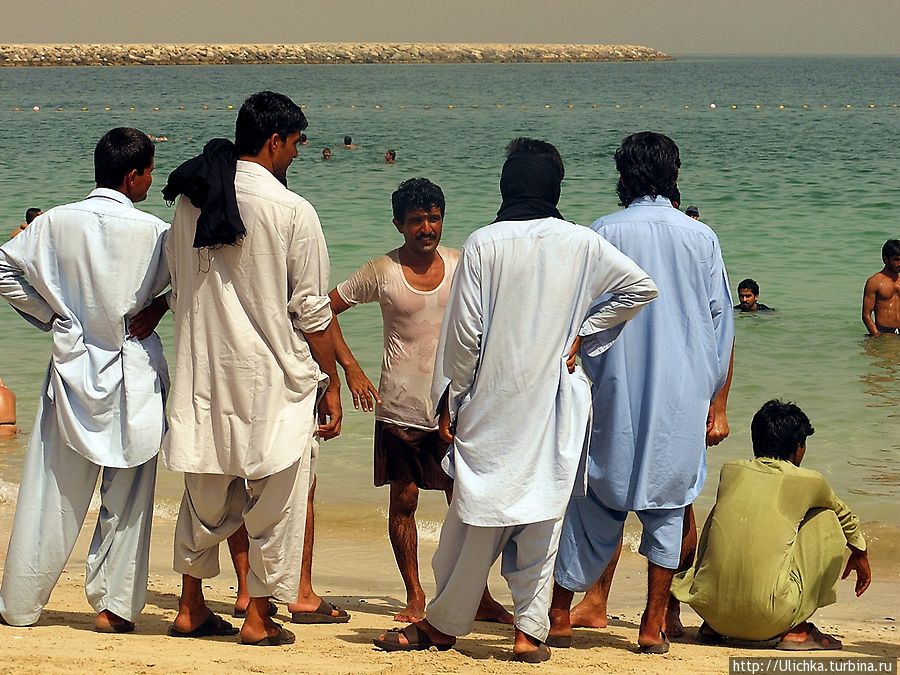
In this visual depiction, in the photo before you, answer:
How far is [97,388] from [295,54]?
119m

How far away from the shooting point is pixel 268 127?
3.93 metres

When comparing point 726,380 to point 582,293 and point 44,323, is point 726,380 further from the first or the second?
point 44,323

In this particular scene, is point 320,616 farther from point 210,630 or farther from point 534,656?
point 534,656

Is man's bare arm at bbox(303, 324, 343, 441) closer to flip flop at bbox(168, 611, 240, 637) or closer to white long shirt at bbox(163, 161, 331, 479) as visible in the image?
white long shirt at bbox(163, 161, 331, 479)

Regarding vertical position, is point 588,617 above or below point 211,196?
below

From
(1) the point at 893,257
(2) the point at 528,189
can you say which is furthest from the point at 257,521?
(1) the point at 893,257

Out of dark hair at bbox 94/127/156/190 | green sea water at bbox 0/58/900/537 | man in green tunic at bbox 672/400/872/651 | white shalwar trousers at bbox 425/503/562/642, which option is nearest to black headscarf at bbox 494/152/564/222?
white shalwar trousers at bbox 425/503/562/642

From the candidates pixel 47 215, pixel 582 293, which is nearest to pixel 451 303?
pixel 582 293

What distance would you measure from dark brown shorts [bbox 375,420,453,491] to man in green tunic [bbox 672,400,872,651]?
0.99 meters

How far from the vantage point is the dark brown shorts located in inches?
183

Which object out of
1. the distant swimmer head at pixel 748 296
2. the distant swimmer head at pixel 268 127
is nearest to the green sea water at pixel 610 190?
the distant swimmer head at pixel 748 296

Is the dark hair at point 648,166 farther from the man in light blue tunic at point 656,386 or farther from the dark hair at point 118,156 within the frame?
the dark hair at point 118,156

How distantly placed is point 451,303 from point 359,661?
1.12m

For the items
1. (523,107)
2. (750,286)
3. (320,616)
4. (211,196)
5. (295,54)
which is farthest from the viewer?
(295,54)
